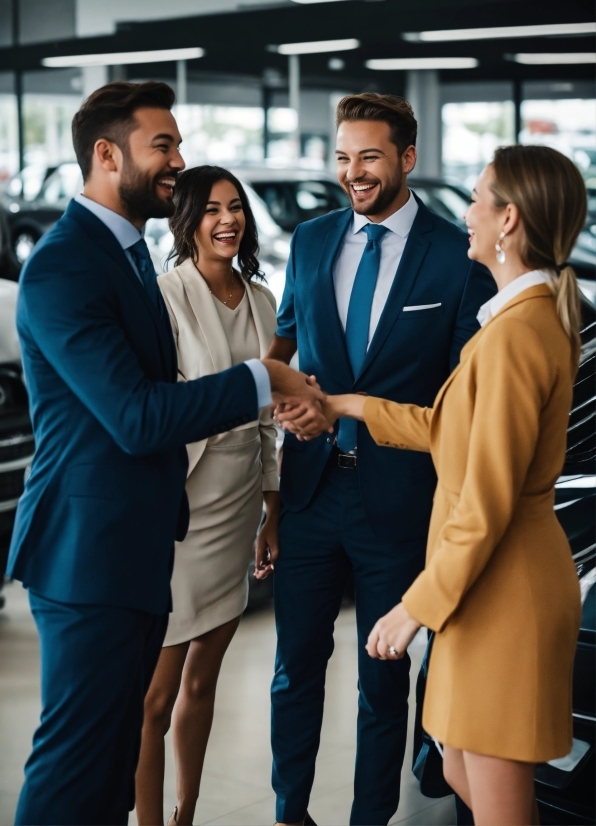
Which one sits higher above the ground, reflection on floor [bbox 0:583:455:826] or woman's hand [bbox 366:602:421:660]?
woman's hand [bbox 366:602:421:660]

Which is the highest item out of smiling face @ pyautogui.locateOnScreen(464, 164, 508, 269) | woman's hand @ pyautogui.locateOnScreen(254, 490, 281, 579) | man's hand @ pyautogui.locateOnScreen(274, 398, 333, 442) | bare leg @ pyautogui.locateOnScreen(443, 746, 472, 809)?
smiling face @ pyautogui.locateOnScreen(464, 164, 508, 269)

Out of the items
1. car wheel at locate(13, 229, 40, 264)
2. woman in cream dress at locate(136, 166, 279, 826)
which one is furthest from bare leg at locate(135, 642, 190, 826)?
car wheel at locate(13, 229, 40, 264)

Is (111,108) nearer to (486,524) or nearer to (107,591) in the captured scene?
(107,591)

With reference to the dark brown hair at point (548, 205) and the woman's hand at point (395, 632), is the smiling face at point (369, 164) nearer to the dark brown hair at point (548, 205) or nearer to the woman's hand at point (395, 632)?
the dark brown hair at point (548, 205)

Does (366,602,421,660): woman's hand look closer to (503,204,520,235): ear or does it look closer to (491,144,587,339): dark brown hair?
(491,144,587,339): dark brown hair

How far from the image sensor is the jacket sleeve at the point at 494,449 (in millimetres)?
1713

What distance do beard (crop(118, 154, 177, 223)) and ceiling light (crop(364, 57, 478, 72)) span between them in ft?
50.1

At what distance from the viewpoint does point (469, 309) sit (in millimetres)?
2514

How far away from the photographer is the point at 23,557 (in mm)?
1946

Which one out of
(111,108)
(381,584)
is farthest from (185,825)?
(111,108)

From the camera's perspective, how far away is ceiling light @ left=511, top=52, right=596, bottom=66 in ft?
51.5

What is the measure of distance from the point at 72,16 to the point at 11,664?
13.9 metres

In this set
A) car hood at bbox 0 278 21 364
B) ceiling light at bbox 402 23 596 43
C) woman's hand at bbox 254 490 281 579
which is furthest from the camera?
ceiling light at bbox 402 23 596 43

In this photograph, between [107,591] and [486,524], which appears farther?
[107,591]
